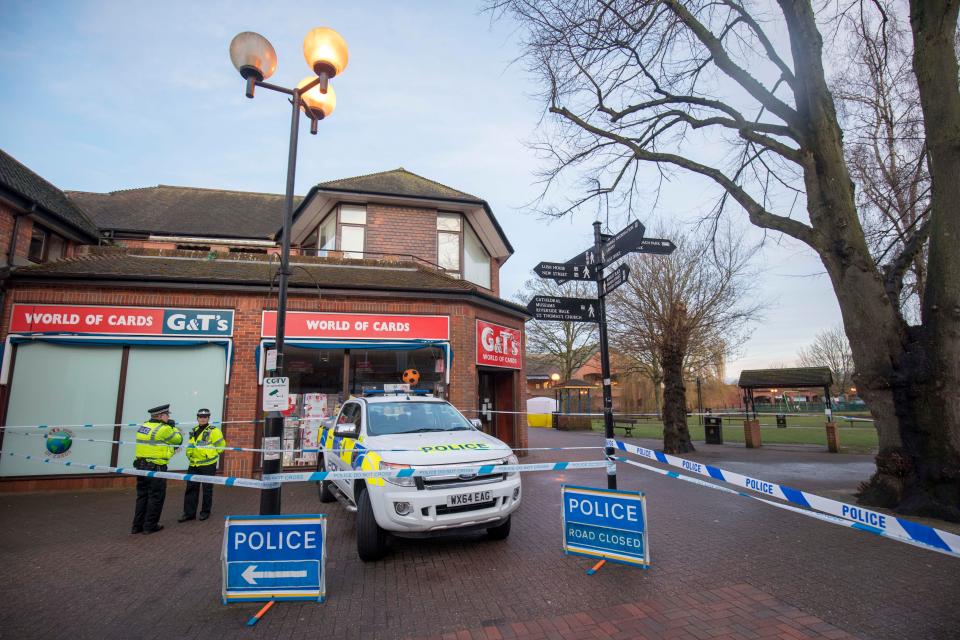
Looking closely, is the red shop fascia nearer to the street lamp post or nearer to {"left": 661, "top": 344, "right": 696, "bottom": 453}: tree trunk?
the street lamp post

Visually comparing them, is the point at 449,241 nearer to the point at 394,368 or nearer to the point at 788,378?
the point at 394,368

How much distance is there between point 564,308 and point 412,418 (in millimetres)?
2690

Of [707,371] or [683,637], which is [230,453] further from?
[707,371]

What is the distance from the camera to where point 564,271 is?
252 inches

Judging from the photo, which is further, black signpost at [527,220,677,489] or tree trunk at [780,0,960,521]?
tree trunk at [780,0,960,521]

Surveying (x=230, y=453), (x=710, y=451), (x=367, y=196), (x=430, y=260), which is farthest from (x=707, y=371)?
(x=230, y=453)

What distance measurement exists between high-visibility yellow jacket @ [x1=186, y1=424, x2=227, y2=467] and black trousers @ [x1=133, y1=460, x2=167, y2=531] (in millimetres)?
585

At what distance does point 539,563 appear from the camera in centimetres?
523

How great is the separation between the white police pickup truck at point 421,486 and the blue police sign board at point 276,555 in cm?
91

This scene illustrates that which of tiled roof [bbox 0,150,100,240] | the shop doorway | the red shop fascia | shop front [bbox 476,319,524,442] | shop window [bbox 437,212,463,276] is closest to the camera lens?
the red shop fascia

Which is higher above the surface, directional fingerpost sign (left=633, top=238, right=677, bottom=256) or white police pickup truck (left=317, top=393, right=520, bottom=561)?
directional fingerpost sign (left=633, top=238, right=677, bottom=256)

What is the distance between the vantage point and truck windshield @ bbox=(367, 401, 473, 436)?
644 centimetres

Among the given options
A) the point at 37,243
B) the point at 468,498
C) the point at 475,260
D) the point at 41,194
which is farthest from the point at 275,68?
the point at 41,194

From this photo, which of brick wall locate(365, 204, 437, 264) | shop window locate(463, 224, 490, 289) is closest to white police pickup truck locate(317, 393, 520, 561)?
brick wall locate(365, 204, 437, 264)
